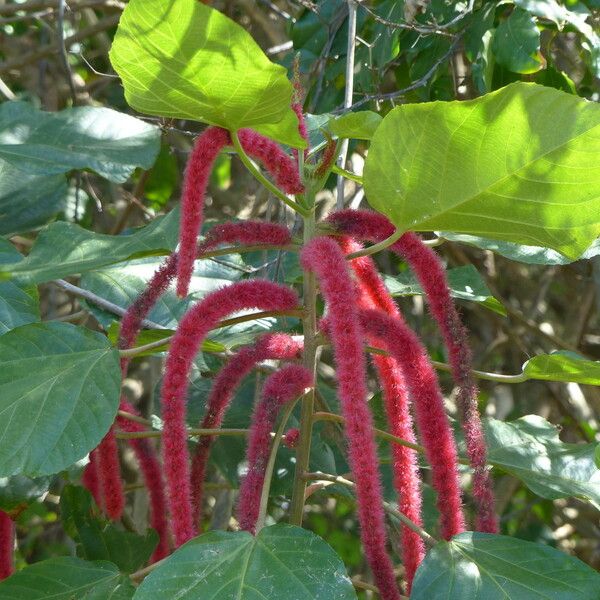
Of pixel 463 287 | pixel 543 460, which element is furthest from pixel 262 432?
pixel 463 287

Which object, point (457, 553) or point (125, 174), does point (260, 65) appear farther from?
point (125, 174)

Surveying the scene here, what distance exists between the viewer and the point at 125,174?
134 centimetres

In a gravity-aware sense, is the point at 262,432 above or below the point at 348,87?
below

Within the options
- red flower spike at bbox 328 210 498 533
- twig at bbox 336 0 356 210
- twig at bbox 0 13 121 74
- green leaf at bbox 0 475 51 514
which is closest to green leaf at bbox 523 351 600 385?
red flower spike at bbox 328 210 498 533

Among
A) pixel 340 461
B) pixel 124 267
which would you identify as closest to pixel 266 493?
pixel 124 267

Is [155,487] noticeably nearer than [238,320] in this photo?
No

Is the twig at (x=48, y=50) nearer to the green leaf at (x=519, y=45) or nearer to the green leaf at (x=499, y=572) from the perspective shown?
the green leaf at (x=519, y=45)

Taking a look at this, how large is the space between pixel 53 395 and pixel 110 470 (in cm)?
22

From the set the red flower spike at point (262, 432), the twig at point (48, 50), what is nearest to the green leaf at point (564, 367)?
the red flower spike at point (262, 432)

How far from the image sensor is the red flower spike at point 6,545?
1.18m

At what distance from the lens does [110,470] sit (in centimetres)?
109

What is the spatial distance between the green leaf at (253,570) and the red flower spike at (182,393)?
31 millimetres

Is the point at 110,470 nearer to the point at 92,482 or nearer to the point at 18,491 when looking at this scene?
the point at 18,491

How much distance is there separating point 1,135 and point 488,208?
86cm
